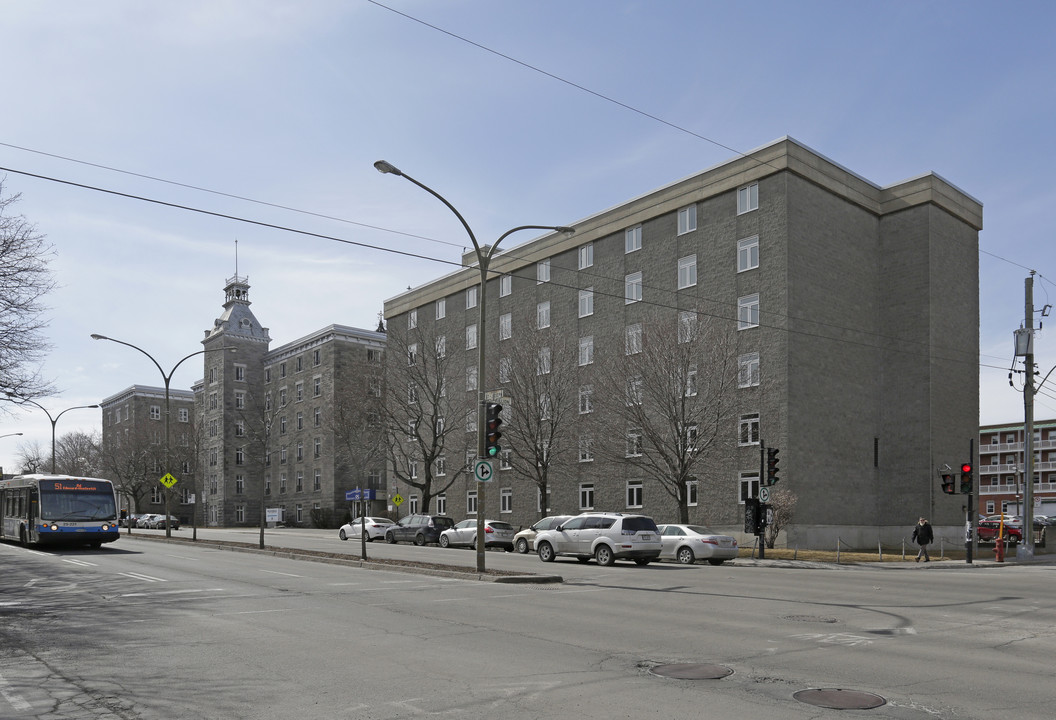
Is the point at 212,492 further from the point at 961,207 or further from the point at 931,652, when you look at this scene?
the point at 931,652

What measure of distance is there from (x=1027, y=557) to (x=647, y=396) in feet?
52.1

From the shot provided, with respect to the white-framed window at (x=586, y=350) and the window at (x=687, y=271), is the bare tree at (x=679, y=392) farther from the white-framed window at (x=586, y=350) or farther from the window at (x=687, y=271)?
the white-framed window at (x=586, y=350)

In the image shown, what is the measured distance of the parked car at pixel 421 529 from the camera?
133 ft

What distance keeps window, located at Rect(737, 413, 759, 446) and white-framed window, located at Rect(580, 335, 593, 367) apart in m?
11.1

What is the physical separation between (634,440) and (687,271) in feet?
33.1

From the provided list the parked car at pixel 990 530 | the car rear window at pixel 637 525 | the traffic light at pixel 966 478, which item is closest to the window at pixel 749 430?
the traffic light at pixel 966 478

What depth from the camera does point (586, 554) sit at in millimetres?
27938

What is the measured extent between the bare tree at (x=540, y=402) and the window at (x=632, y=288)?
164 inches

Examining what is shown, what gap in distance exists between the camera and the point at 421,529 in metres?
40.8

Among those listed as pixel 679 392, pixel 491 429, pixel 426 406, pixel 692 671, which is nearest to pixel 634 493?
pixel 679 392

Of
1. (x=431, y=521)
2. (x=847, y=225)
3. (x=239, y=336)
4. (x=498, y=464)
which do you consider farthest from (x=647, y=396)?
(x=239, y=336)

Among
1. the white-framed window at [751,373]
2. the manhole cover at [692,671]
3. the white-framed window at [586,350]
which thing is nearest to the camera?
the manhole cover at [692,671]

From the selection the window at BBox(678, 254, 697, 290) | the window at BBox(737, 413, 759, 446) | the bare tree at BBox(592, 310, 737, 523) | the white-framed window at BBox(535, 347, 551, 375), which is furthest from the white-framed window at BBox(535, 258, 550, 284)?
the window at BBox(737, 413, 759, 446)

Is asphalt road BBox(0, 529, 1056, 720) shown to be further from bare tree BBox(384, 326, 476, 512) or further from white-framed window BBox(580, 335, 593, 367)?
bare tree BBox(384, 326, 476, 512)
